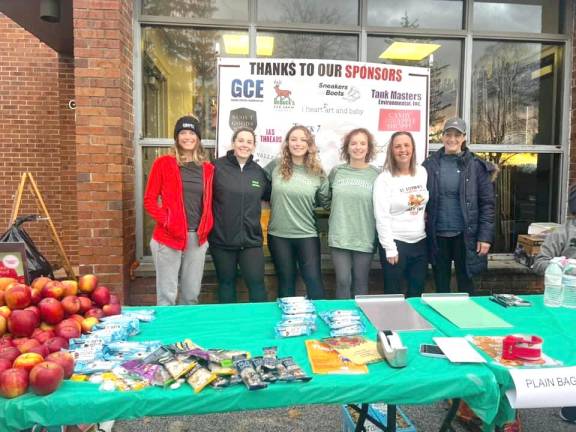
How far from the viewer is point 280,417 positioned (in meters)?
3.04

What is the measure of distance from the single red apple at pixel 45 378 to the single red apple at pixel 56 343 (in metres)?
0.23

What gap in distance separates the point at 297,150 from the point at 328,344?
2.06 m

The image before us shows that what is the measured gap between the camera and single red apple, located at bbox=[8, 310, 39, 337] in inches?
71.9

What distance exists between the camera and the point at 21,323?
183 cm

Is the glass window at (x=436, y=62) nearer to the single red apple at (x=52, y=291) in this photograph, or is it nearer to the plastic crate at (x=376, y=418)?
the plastic crate at (x=376, y=418)

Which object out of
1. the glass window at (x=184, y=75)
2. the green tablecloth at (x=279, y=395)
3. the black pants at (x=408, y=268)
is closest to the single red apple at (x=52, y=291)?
the green tablecloth at (x=279, y=395)

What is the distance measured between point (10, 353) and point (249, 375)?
82 centimetres

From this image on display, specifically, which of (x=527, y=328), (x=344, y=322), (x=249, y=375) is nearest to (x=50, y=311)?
(x=249, y=375)

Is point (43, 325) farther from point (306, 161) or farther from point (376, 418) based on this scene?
point (306, 161)

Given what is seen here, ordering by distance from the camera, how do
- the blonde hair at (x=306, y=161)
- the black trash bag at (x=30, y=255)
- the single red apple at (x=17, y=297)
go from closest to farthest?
the single red apple at (x=17, y=297), the blonde hair at (x=306, y=161), the black trash bag at (x=30, y=255)

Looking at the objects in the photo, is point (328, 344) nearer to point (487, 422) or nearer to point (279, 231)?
point (487, 422)

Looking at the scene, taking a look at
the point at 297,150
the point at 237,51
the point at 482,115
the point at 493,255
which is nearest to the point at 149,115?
the point at 237,51

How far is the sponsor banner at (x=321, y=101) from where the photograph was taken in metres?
4.41

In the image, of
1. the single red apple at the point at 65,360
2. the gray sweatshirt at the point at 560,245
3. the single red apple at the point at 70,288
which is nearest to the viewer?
the single red apple at the point at 65,360
